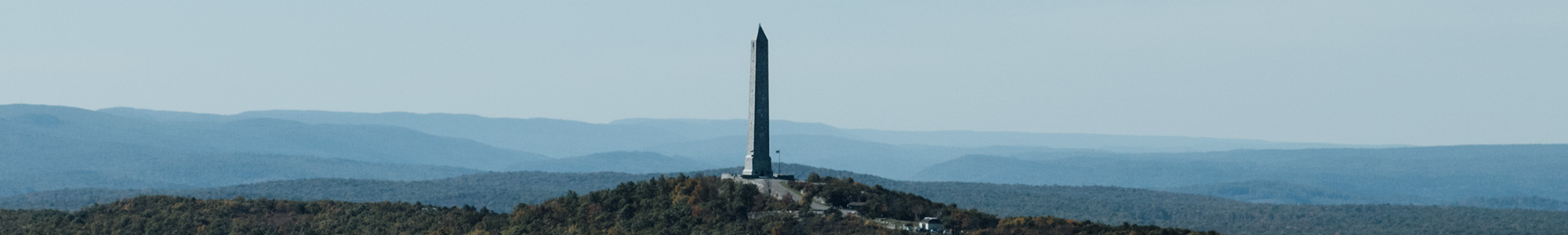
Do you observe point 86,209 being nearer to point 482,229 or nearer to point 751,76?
point 482,229

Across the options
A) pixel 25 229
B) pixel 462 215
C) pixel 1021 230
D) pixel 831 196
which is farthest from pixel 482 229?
pixel 25 229

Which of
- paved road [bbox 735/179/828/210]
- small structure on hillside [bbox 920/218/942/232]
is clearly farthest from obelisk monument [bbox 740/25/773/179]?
small structure on hillside [bbox 920/218/942/232]

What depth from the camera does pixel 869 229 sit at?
85250mm

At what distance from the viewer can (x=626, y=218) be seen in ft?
309

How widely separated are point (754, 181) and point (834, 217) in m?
11.5

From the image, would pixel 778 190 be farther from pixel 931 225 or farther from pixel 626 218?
pixel 931 225

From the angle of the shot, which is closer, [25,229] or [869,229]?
[869,229]

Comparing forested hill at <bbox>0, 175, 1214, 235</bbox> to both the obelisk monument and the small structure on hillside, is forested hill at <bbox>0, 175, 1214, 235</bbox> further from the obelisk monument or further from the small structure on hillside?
the obelisk monument

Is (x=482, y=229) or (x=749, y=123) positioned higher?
(x=749, y=123)

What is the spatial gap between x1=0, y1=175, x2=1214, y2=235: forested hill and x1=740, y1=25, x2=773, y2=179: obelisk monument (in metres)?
2.75

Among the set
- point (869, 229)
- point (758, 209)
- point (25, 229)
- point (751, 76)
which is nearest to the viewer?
point (869, 229)

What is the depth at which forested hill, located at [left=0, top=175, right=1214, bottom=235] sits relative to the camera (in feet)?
291

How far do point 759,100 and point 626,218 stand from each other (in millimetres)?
10196

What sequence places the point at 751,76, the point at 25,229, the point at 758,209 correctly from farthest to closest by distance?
1. the point at 25,229
2. the point at 751,76
3. the point at 758,209
